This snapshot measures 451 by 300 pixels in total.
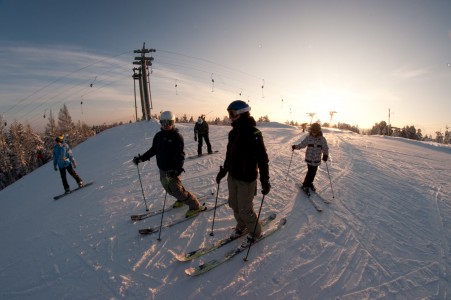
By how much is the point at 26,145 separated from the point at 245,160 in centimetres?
6844

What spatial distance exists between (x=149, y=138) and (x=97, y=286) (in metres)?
15.2

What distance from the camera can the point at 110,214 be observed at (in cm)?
632

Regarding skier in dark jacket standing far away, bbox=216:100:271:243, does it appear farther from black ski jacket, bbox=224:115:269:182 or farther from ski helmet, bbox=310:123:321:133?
ski helmet, bbox=310:123:321:133

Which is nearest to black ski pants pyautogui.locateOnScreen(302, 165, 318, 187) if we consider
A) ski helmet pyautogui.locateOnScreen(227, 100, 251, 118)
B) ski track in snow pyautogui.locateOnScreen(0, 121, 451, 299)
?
ski track in snow pyautogui.locateOnScreen(0, 121, 451, 299)

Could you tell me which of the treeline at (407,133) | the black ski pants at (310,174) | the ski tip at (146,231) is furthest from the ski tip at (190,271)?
the treeline at (407,133)

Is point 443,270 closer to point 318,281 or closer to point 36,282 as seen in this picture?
point 318,281

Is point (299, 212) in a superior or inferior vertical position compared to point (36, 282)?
superior

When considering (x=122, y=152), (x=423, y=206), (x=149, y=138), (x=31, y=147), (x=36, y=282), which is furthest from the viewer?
(x=31, y=147)

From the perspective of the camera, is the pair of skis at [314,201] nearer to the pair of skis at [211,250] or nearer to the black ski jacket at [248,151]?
the pair of skis at [211,250]

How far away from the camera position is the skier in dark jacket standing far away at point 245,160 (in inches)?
161

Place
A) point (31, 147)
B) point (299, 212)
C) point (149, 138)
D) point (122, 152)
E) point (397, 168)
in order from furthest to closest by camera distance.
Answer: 1. point (31, 147)
2. point (149, 138)
3. point (122, 152)
4. point (397, 168)
5. point (299, 212)

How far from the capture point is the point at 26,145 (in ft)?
178

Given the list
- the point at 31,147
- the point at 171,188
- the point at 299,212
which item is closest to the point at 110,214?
the point at 171,188

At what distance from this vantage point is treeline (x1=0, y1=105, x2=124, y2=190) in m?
45.2
